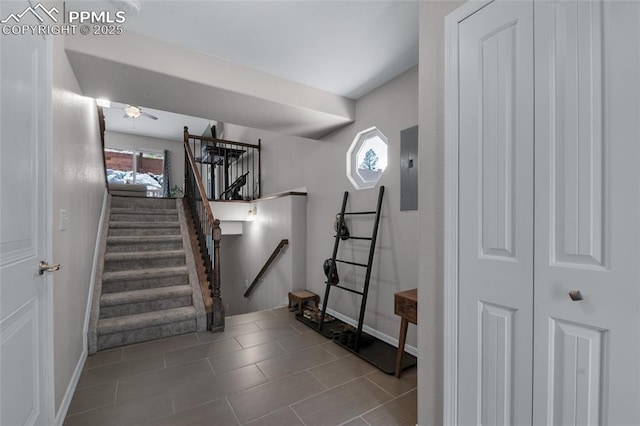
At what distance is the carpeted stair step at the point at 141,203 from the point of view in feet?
15.2

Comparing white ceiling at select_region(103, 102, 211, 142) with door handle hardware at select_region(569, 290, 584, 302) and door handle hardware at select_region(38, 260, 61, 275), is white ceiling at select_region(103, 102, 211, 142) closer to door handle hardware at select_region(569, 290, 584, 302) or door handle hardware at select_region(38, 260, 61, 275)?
door handle hardware at select_region(38, 260, 61, 275)

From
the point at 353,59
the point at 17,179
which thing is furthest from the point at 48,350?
the point at 353,59

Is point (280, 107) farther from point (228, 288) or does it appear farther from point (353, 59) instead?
point (228, 288)

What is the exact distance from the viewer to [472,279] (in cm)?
128

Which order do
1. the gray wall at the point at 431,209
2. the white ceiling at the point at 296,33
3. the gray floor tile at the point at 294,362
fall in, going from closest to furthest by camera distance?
1. the gray wall at the point at 431,209
2. the white ceiling at the point at 296,33
3. the gray floor tile at the point at 294,362

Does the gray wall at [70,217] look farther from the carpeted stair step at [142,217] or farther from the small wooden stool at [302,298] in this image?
the small wooden stool at [302,298]

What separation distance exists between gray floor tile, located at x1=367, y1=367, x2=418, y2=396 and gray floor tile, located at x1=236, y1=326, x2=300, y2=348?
1.06 m

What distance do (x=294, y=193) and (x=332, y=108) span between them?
1.43 meters

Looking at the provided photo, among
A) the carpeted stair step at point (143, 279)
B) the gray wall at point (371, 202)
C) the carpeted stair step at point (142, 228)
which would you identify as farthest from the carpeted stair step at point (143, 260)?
the gray wall at point (371, 202)

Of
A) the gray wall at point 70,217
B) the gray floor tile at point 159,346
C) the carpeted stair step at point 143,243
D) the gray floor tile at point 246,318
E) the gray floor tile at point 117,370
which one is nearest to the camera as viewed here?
the gray wall at point 70,217

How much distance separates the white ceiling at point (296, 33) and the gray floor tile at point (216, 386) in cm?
249

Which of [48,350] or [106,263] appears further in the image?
[106,263]

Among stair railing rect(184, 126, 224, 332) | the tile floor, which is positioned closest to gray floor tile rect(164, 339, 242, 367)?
the tile floor

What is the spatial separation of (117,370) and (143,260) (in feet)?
5.09
